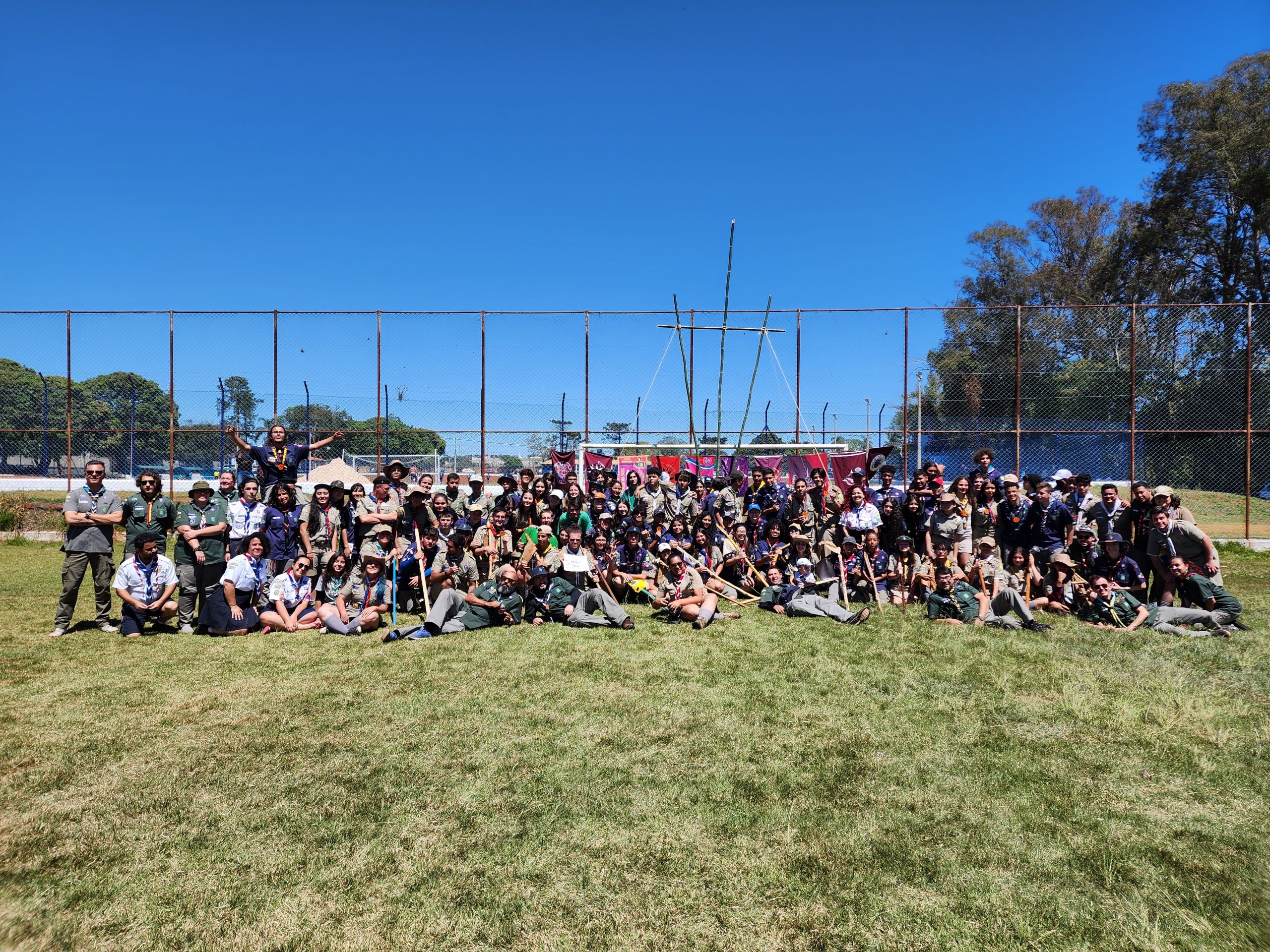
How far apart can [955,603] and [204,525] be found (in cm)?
908

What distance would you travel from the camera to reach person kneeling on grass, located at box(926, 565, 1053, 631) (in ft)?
26.6

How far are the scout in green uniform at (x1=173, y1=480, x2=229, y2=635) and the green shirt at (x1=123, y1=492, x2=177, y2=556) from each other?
113 mm

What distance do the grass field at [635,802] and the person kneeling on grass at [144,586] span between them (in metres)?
1.15

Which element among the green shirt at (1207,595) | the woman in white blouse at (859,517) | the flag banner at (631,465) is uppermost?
the flag banner at (631,465)

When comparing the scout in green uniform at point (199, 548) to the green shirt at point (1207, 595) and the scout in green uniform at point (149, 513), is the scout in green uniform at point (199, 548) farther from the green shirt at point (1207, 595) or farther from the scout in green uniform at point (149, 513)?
the green shirt at point (1207, 595)

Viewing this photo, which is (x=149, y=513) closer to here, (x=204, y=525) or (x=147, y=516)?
(x=147, y=516)

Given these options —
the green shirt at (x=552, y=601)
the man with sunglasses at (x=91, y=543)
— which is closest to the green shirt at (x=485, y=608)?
the green shirt at (x=552, y=601)

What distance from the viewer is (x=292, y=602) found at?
26.8ft

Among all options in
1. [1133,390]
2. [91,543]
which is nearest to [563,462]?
[91,543]

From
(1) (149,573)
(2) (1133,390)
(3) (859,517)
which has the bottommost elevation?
(1) (149,573)

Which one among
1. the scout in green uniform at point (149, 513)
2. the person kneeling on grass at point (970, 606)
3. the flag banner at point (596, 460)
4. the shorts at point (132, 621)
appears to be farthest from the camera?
the flag banner at point (596, 460)

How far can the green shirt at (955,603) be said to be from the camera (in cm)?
845

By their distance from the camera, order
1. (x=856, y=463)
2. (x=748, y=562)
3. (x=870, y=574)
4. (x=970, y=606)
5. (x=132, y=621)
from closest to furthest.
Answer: (x=132, y=621) < (x=970, y=606) < (x=870, y=574) < (x=748, y=562) < (x=856, y=463)

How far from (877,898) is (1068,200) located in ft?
154
